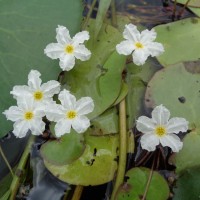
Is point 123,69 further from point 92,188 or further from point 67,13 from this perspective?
point 92,188

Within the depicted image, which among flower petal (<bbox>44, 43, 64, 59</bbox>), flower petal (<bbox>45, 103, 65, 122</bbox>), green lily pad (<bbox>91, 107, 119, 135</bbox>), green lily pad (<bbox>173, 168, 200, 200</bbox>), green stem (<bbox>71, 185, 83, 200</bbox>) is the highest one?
flower petal (<bbox>44, 43, 64, 59</bbox>)

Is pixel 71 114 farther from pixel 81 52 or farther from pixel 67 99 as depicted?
pixel 81 52

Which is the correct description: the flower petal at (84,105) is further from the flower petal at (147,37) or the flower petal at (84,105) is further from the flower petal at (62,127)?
the flower petal at (147,37)

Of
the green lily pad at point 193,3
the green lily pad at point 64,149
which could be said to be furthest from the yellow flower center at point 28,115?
the green lily pad at point 193,3

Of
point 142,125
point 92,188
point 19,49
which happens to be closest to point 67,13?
point 19,49

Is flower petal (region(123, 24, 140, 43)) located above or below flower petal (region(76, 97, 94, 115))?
above

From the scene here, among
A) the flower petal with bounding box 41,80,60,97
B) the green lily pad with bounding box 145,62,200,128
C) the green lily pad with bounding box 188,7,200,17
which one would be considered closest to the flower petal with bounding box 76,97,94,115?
the flower petal with bounding box 41,80,60,97

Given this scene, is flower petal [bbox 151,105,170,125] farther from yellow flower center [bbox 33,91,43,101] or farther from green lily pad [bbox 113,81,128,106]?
yellow flower center [bbox 33,91,43,101]

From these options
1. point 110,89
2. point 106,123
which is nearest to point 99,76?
point 110,89
